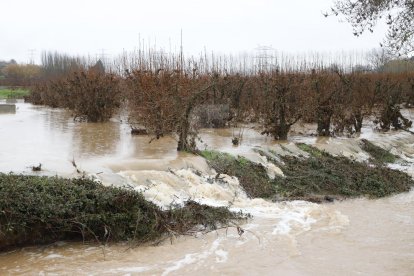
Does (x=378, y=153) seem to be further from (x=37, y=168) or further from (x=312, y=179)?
(x=37, y=168)

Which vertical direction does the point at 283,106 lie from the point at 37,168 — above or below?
above

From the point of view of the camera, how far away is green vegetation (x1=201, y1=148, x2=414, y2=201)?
11375 mm

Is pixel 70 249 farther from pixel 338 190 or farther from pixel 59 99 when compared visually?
pixel 59 99

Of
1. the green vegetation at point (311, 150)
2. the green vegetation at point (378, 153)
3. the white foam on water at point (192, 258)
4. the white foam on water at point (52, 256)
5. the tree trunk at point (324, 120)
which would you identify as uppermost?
the tree trunk at point (324, 120)

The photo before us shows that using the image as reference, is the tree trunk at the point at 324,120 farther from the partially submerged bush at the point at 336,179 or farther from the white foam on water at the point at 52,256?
the white foam on water at the point at 52,256

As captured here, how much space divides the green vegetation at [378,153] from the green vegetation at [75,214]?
31.1ft

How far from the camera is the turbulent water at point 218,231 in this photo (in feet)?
22.3

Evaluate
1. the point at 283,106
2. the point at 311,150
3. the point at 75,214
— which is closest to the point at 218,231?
the point at 75,214

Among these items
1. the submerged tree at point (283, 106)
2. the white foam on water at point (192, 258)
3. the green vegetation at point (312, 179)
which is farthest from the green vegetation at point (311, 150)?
the white foam on water at point (192, 258)

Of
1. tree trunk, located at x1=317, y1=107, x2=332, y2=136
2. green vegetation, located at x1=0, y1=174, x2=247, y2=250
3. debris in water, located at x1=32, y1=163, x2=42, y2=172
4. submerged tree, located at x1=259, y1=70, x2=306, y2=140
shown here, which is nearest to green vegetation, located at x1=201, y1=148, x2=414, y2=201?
submerged tree, located at x1=259, y1=70, x2=306, y2=140

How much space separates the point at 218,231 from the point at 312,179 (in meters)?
4.75

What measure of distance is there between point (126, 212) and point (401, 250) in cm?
423

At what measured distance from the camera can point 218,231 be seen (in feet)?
27.0

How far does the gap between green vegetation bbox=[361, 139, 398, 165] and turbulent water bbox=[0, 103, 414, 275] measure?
1.81 ft
